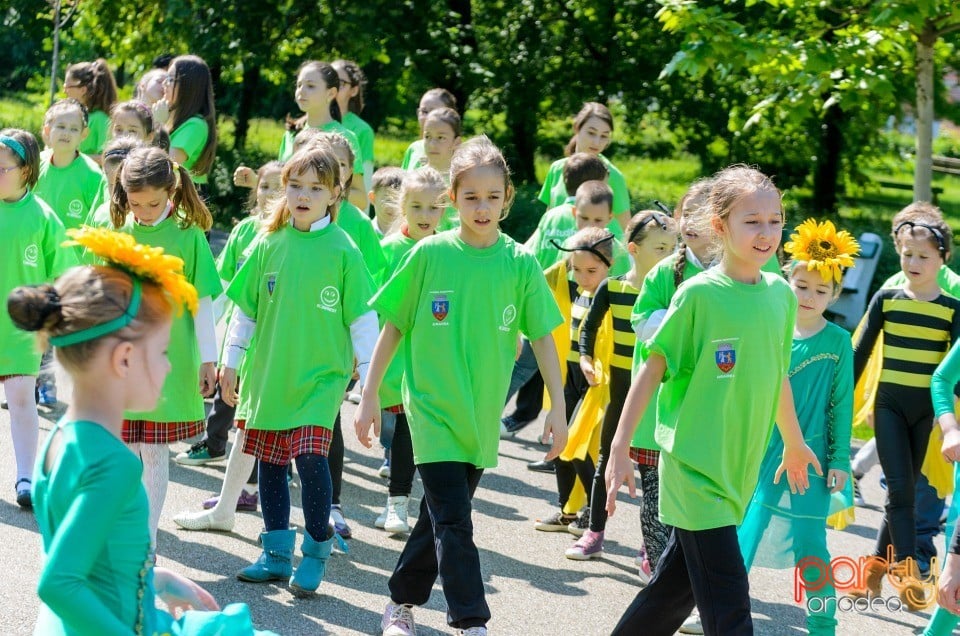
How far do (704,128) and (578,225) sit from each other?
1195 centimetres

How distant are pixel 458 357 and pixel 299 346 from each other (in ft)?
2.78

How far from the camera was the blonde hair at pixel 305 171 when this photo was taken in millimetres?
5547

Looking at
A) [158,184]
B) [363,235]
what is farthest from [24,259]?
[363,235]

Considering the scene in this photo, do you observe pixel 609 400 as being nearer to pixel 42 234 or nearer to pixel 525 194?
pixel 42 234

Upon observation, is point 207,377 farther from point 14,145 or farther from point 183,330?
point 14,145

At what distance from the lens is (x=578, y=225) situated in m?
7.73

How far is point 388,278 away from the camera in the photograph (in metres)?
6.66

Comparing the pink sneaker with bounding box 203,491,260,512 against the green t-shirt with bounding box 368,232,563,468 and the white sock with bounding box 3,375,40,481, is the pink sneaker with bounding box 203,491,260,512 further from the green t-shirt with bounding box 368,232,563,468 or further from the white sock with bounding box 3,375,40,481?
the green t-shirt with bounding box 368,232,563,468

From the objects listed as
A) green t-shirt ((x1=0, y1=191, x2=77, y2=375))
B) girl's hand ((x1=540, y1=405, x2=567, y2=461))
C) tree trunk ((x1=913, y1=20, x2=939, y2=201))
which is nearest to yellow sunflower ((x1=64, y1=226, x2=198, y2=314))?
girl's hand ((x1=540, y1=405, x2=567, y2=461))

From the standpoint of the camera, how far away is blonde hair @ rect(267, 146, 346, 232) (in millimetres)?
5547

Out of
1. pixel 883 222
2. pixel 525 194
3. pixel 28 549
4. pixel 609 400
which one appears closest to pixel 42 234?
pixel 28 549

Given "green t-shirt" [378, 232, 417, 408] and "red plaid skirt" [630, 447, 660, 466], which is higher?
"green t-shirt" [378, 232, 417, 408]

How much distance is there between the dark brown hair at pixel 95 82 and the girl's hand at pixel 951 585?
22.5ft

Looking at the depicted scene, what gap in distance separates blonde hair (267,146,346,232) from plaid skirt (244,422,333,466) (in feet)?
2.88
